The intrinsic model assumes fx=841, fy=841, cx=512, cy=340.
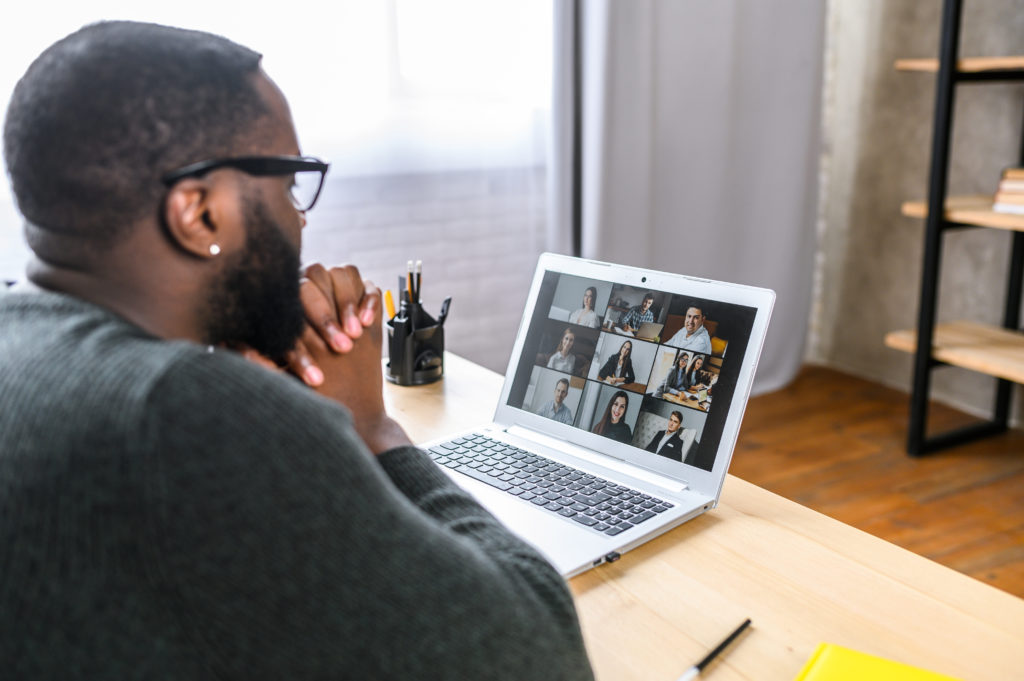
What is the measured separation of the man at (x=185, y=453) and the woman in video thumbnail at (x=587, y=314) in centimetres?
47

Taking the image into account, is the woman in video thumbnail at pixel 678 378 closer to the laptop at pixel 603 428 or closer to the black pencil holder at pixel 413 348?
the laptop at pixel 603 428

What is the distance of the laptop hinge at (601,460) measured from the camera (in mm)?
988

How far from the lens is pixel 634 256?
2.75 metres

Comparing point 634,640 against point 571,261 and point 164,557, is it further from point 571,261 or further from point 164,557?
point 571,261

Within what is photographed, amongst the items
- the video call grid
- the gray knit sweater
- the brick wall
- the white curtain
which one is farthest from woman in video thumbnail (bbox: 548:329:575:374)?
the white curtain

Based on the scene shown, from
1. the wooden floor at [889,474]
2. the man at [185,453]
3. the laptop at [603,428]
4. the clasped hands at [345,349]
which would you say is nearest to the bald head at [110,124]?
the man at [185,453]

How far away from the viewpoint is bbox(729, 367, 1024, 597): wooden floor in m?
2.14

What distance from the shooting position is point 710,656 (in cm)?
71

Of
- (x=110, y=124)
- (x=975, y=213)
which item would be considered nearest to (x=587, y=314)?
(x=110, y=124)

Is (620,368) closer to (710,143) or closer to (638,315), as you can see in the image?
(638,315)

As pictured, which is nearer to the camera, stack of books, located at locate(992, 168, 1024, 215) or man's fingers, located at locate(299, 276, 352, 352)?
man's fingers, located at locate(299, 276, 352, 352)

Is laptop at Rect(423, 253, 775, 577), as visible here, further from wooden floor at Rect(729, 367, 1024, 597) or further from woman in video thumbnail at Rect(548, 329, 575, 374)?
wooden floor at Rect(729, 367, 1024, 597)

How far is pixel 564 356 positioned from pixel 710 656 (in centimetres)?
50

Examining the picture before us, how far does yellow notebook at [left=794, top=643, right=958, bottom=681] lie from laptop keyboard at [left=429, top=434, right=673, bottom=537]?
0.84 feet
